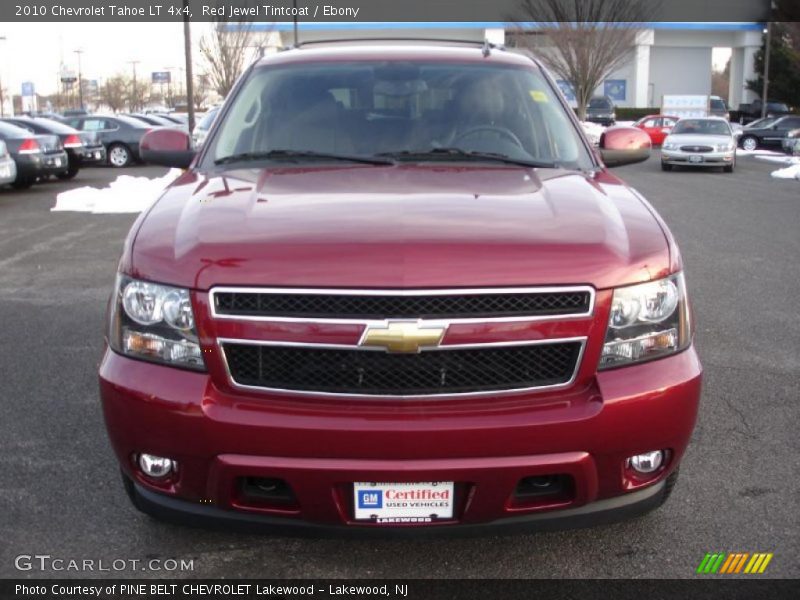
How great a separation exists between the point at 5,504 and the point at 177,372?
1.36 meters

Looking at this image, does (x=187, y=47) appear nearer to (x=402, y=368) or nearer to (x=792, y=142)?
(x=402, y=368)

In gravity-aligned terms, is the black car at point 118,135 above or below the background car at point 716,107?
below

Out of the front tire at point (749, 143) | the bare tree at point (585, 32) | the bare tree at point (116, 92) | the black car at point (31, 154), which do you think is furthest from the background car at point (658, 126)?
the bare tree at point (116, 92)

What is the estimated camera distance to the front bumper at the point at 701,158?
2159cm

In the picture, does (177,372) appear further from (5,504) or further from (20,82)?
(20,82)

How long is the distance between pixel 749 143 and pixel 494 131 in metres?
30.3

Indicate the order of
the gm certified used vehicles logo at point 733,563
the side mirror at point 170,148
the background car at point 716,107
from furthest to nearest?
1. the background car at point 716,107
2. the side mirror at point 170,148
3. the gm certified used vehicles logo at point 733,563

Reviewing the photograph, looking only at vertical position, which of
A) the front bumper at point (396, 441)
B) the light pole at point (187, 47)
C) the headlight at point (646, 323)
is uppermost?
the light pole at point (187, 47)

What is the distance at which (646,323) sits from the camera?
8.70 feet

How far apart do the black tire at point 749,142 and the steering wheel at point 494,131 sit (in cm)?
3011

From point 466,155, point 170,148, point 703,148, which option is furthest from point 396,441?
point 703,148

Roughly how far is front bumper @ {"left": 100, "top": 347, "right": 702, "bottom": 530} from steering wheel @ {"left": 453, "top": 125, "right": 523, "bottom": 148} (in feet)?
5.15

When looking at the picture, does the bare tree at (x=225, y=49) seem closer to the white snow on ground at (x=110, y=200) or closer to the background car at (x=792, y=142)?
the white snow on ground at (x=110, y=200)

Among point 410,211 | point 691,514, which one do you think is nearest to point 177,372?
point 410,211
